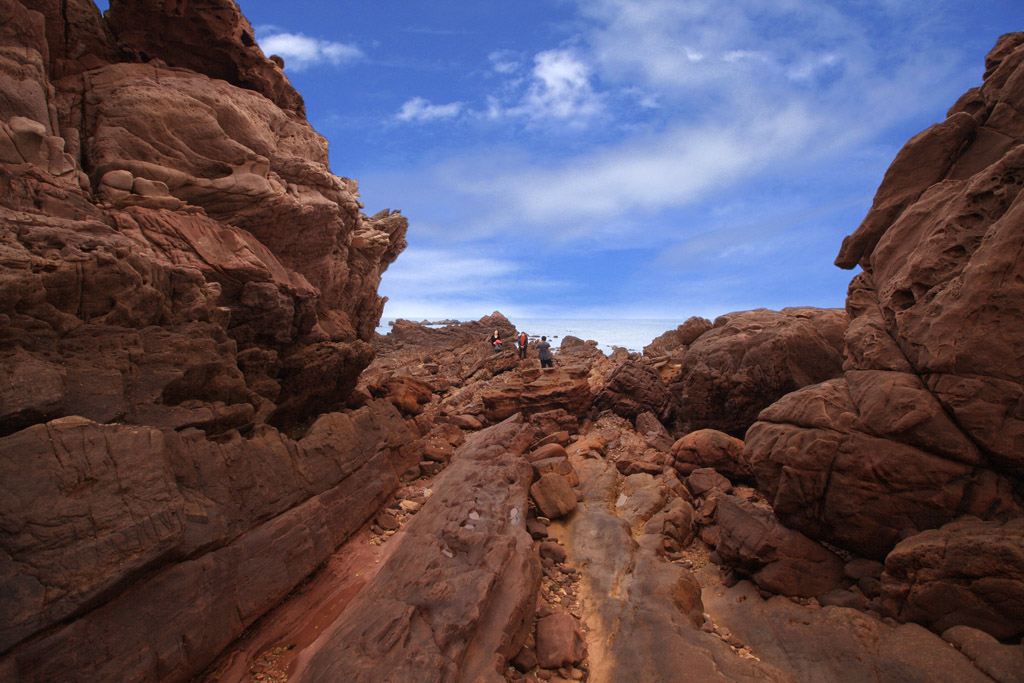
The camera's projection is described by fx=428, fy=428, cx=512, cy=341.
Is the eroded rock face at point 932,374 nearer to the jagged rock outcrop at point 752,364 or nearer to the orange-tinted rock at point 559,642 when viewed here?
the jagged rock outcrop at point 752,364

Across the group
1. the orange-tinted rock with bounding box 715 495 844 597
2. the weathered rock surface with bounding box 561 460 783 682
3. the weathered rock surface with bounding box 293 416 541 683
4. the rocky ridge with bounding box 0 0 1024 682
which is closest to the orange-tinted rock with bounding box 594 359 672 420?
the rocky ridge with bounding box 0 0 1024 682

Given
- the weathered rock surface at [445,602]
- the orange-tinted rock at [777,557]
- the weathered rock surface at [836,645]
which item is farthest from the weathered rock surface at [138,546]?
the orange-tinted rock at [777,557]

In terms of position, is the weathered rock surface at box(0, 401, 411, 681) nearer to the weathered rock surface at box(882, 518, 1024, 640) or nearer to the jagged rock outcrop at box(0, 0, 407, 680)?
the jagged rock outcrop at box(0, 0, 407, 680)

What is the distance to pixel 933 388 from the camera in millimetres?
6754

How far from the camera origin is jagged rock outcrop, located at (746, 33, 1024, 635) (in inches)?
238

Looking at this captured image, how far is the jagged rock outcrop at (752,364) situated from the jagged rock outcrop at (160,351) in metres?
10.2

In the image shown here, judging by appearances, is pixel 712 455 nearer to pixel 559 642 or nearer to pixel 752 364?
pixel 752 364

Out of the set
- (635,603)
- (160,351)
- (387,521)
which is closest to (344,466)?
(387,521)

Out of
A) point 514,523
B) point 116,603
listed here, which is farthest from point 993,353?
point 116,603

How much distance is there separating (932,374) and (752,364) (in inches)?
294

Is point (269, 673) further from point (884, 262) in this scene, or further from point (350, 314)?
point (884, 262)

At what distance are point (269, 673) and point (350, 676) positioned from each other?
1.47m

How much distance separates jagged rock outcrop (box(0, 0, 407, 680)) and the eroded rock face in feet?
27.9

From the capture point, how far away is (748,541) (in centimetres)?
786
